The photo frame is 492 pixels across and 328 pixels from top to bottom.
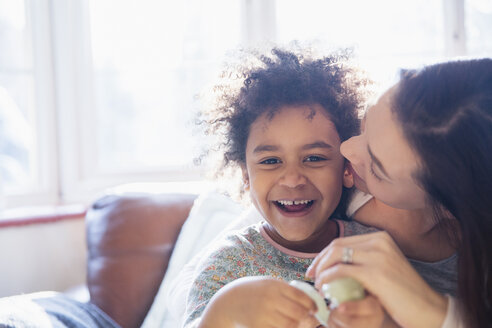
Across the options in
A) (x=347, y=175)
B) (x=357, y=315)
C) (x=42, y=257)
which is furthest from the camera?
(x=42, y=257)

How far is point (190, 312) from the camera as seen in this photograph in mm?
1055

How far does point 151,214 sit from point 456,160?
116 centimetres

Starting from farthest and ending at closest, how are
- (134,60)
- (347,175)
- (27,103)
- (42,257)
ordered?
(134,60), (27,103), (42,257), (347,175)

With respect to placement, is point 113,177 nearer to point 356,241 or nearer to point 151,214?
point 151,214

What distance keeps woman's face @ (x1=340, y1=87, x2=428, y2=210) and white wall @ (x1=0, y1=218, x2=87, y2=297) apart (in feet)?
5.19

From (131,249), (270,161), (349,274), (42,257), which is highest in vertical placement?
(270,161)

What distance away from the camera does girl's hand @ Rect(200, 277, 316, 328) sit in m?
0.79

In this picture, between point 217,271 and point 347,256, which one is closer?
point 347,256

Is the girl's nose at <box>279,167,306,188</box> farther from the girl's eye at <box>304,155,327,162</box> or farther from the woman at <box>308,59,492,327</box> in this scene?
the woman at <box>308,59,492,327</box>

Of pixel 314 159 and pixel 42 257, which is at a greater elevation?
pixel 314 159

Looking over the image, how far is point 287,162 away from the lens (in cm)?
120

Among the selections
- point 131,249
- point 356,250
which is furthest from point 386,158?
point 131,249

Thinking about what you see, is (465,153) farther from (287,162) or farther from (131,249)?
(131,249)

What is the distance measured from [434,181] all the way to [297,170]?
1.17ft
